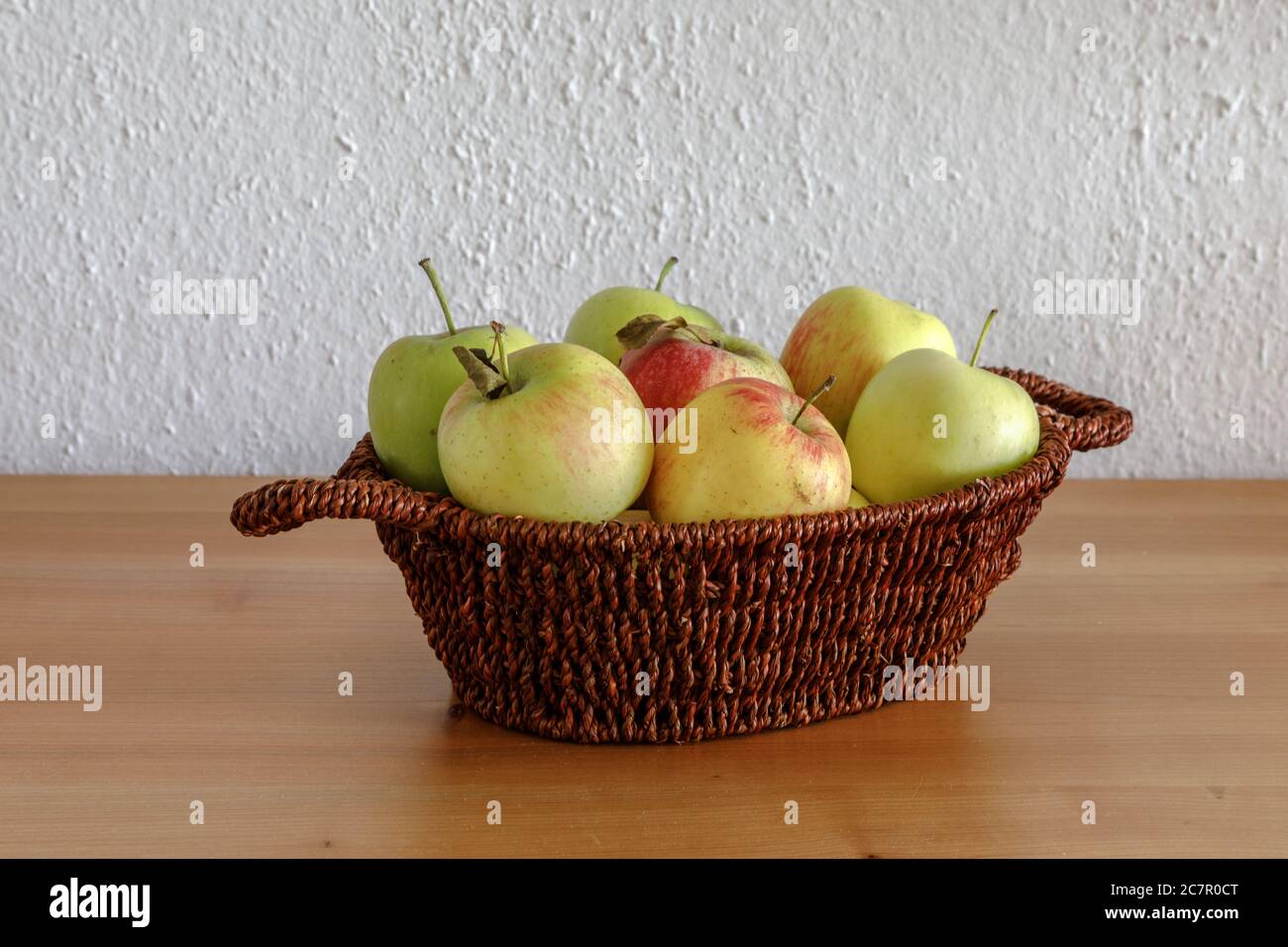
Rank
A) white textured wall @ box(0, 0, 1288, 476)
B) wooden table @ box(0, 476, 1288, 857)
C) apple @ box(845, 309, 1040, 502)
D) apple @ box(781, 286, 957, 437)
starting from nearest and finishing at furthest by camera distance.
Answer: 1. wooden table @ box(0, 476, 1288, 857)
2. apple @ box(845, 309, 1040, 502)
3. apple @ box(781, 286, 957, 437)
4. white textured wall @ box(0, 0, 1288, 476)

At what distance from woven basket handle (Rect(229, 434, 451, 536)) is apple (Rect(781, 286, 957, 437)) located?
0.31 metres

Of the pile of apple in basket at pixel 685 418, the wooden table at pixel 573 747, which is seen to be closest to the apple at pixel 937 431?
the pile of apple in basket at pixel 685 418

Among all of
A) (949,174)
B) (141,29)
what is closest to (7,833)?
(141,29)

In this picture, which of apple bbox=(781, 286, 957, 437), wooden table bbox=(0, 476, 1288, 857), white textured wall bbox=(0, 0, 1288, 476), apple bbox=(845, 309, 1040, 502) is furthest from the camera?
white textured wall bbox=(0, 0, 1288, 476)

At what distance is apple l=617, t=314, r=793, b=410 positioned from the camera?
2.60ft

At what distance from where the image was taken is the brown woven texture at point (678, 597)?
26.5 inches

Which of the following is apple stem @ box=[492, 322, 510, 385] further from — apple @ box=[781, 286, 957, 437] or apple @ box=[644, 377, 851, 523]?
apple @ box=[781, 286, 957, 437]

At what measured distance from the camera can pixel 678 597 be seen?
684 millimetres

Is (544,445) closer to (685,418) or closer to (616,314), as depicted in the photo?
(685,418)

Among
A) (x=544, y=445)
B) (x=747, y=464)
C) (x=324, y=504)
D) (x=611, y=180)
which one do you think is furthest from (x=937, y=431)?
(x=611, y=180)

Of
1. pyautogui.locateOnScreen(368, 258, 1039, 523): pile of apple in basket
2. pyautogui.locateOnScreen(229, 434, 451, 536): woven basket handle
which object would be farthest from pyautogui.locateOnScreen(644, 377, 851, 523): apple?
pyautogui.locateOnScreen(229, 434, 451, 536): woven basket handle

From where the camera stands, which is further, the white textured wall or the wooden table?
the white textured wall

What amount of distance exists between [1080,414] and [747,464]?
0.34 meters

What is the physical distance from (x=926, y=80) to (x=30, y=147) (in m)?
0.82
